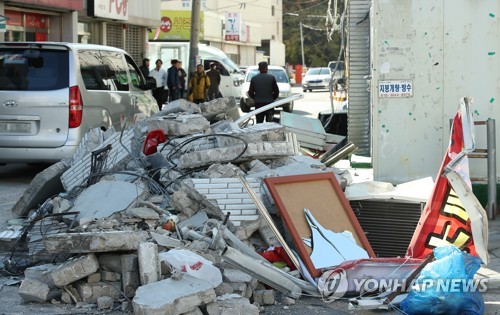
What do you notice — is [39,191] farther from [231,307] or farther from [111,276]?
[231,307]

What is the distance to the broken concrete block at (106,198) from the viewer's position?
26.9 ft

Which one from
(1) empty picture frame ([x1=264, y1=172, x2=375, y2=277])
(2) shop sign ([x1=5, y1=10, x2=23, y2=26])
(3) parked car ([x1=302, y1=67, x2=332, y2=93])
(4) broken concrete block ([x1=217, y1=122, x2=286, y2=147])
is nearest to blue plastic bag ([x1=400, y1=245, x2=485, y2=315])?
(1) empty picture frame ([x1=264, y1=172, x2=375, y2=277])

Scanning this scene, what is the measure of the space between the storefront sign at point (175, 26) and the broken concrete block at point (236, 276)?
3976 centimetres

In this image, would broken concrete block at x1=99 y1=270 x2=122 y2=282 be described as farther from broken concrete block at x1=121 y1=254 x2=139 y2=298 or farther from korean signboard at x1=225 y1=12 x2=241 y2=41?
korean signboard at x1=225 y1=12 x2=241 y2=41

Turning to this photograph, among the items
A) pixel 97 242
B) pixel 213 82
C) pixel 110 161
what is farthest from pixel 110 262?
pixel 213 82

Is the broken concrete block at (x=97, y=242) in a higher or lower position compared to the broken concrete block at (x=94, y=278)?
higher

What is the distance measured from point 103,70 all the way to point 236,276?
7610 mm

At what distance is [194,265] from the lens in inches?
255

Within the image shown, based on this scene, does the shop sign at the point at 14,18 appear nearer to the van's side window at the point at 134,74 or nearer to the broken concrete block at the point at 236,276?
the van's side window at the point at 134,74

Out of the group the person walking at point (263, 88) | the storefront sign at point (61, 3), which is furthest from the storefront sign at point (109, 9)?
the person walking at point (263, 88)

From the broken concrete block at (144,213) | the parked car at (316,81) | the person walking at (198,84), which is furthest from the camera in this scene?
the parked car at (316,81)

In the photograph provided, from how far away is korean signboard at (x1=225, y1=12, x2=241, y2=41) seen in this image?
54969 millimetres

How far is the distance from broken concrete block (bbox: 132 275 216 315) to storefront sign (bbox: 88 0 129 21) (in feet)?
69.2

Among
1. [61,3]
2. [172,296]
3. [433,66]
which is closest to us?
[172,296]
